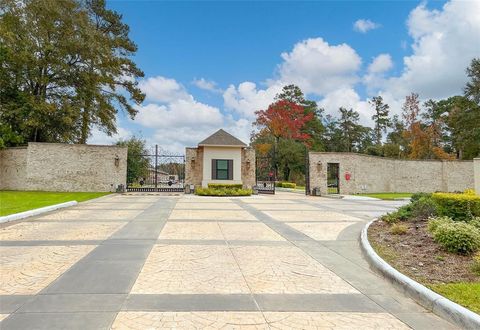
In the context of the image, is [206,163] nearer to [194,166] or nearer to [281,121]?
[194,166]

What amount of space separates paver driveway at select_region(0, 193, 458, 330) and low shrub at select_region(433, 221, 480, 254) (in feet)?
4.82

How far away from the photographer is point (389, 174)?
2677 centimetres

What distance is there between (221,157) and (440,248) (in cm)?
2092

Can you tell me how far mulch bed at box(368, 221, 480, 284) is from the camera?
176 inches

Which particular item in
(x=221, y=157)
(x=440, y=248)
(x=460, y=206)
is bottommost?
(x=440, y=248)

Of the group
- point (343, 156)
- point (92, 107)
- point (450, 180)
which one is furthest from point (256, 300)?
point (450, 180)

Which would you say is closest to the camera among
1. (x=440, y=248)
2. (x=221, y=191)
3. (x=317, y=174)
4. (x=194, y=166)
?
(x=440, y=248)

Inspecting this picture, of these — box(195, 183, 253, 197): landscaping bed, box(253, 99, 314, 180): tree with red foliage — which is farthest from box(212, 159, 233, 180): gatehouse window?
box(253, 99, 314, 180): tree with red foliage

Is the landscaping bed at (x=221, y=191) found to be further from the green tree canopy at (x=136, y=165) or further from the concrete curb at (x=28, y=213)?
the concrete curb at (x=28, y=213)

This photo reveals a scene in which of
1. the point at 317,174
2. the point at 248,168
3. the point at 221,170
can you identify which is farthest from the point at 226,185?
the point at 317,174

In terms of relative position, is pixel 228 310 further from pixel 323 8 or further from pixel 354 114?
pixel 354 114

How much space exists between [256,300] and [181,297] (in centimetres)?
86

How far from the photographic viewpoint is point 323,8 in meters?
13.2

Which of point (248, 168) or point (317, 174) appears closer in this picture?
point (317, 174)
